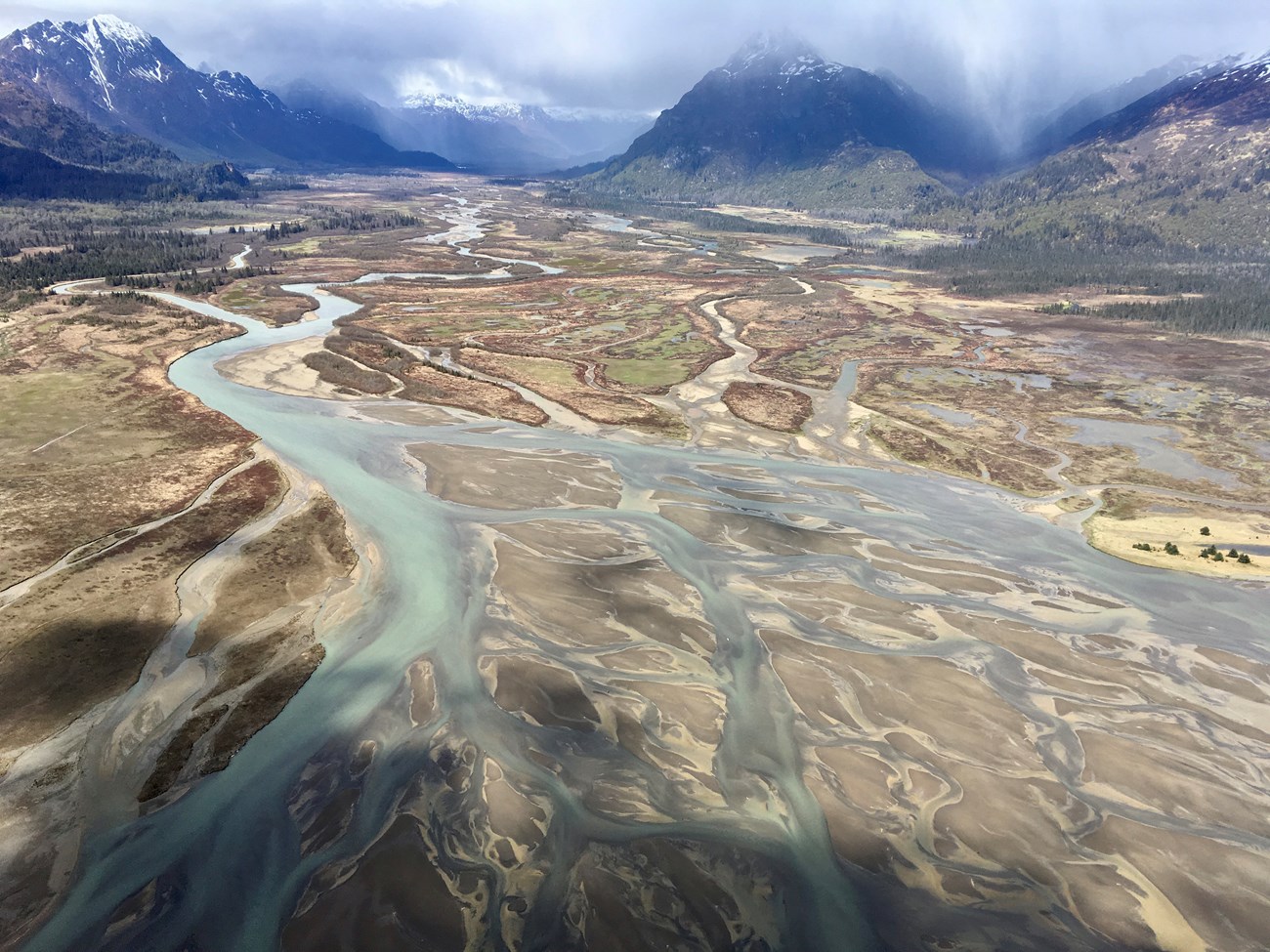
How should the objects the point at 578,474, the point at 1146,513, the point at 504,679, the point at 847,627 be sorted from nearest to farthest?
the point at 504,679 → the point at 847,627 → the point at 1146,513 → the point at 578,474

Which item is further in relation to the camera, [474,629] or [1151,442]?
[1151,442]

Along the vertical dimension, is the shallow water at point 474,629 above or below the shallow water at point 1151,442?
below

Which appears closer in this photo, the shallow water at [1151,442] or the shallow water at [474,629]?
the shallow water at [474,629]

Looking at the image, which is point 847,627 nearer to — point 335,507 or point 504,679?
point 504,679

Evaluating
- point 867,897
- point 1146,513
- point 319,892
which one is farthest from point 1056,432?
point 319,892

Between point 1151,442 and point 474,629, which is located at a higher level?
point 1151,442

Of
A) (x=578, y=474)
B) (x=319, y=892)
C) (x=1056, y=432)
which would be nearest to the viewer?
(x=319, y=892)

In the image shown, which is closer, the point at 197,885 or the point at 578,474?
the point at 197,885

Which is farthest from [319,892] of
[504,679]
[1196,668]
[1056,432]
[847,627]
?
[1056,432]

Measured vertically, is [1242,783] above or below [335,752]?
above

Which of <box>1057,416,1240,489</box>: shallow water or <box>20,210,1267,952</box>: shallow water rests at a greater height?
<box>1057,416,1240,489</box>: shallow water

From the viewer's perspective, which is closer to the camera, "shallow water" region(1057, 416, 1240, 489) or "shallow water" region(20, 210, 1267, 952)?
"shallow water" region(20, 210, 1267, 952)
